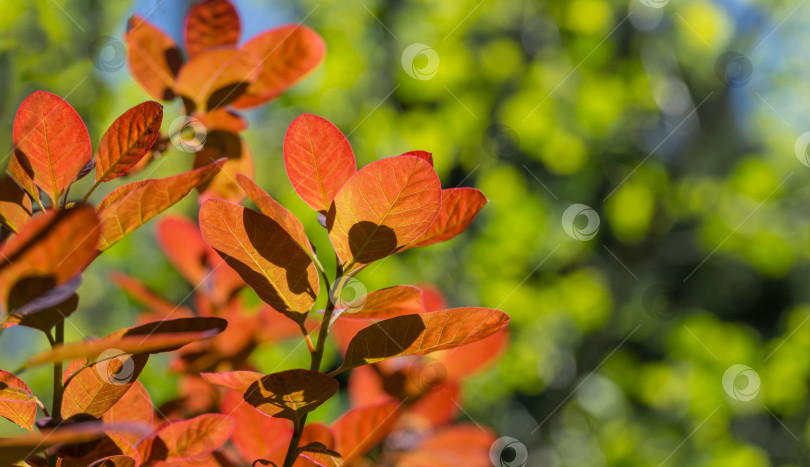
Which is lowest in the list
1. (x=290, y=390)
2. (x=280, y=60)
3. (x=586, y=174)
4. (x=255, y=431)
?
(x=255, y=431)

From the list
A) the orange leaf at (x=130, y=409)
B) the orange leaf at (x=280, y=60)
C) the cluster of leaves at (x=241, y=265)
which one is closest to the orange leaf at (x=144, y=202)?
the cluster of leaves at (x=241, y=265)

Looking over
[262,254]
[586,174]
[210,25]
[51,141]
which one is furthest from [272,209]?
[586,174]

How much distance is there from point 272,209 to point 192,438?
0.15 meters

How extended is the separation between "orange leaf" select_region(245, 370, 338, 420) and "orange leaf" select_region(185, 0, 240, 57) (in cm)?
32

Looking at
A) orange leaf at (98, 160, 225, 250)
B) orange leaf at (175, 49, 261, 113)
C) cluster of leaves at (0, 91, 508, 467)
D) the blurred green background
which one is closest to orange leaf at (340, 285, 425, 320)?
cluster of leaves at (0, 91, 508, 467)

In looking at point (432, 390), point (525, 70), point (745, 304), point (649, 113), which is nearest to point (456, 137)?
point (525, 70)

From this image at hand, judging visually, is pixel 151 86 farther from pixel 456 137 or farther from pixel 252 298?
pixel 456 137

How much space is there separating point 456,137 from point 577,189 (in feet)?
3.15

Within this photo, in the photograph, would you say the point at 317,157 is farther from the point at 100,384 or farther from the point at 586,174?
the point at 586,174

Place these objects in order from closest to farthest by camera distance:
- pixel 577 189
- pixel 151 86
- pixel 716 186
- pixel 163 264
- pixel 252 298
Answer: pixel 151 86
pixel 252 298
pixel 163 264
pixel 716 186
pixel 577 189

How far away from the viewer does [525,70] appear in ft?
7.55

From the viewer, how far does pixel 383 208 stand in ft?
1.07

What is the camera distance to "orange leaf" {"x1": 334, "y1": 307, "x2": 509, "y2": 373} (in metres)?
0.32

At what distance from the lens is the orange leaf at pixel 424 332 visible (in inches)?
Result: 12.6
